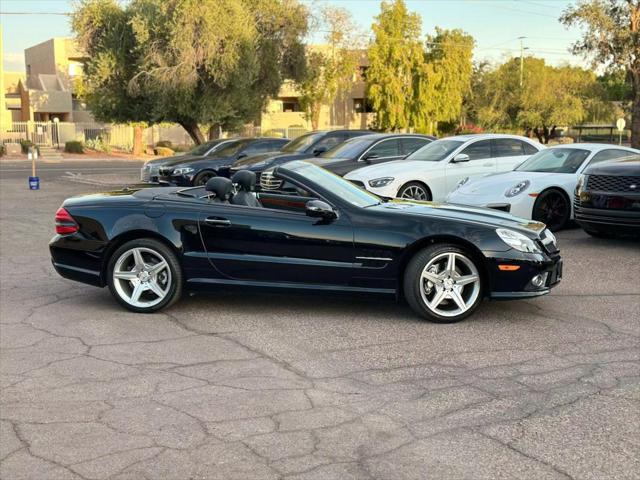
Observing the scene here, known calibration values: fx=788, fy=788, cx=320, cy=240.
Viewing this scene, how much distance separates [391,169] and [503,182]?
2.29 m

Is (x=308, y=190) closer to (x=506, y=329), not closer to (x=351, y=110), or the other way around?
(x=506, y=329)

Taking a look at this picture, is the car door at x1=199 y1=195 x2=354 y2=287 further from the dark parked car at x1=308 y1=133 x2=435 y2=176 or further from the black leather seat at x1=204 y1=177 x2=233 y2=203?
the dark parked car at x1=308 y1=133 x2=435 y2=176

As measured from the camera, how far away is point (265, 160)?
17188mm

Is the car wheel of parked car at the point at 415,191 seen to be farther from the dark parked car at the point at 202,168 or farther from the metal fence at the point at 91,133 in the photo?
the metal fence at the point at 91,133

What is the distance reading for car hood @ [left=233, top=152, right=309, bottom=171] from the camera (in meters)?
16.6

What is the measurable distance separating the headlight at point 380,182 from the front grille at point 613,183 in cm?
368

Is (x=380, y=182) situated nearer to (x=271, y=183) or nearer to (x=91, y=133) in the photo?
(x=271, y=183)

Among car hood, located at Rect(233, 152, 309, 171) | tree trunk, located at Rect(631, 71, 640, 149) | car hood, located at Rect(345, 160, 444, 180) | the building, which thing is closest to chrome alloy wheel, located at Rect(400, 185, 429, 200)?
car hood, located at Rect(345, 160, 444, 180)

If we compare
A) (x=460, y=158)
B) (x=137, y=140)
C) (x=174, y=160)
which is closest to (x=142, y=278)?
(x=460, y=158)

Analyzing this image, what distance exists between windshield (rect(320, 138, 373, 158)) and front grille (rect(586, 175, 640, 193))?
19.1 ft

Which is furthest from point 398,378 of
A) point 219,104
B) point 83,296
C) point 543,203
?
point 219,104

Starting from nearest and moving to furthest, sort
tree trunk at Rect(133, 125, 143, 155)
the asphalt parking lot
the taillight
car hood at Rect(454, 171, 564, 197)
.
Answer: the asphalt parking lot, the taillight, car hood at Rect(454, 171, 564, 197), tree trunk at Rect(133, 125, 143, 155)

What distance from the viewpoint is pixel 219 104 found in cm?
3058

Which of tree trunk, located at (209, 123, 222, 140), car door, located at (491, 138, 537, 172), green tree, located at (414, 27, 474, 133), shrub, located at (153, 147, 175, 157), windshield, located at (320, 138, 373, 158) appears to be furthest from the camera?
green tree, located at (414, 27, 474, 133)
